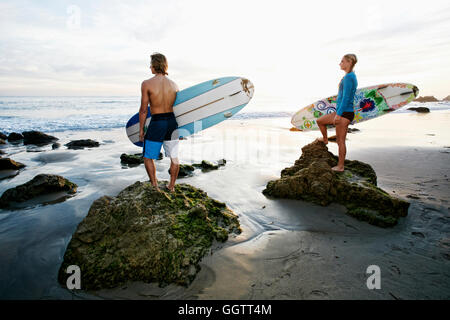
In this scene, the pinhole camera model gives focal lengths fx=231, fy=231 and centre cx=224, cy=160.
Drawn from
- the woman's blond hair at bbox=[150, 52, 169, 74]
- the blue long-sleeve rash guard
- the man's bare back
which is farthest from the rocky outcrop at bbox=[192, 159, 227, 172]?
the blue long-sleeve rash guard

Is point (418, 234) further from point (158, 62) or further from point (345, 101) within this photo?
point (158, 62)

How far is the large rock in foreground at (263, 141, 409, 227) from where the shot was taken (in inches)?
135

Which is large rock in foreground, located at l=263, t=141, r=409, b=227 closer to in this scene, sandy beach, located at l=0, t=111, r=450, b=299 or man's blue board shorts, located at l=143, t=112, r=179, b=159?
sandy beach, located at l=0, t=111, r=450, b=299

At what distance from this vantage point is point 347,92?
4145 millimetres

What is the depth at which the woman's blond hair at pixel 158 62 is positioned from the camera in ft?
11.2

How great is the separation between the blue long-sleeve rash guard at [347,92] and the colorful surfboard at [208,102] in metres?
1.79

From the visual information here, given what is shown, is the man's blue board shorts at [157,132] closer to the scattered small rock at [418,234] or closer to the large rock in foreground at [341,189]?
the large rock in foreground at [341,189]

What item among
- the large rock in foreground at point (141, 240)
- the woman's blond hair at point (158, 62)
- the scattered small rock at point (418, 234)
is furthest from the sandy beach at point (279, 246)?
the woman's blond hair at point (158, 62)

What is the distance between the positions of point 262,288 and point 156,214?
1.50 meters

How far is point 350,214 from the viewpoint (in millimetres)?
3527

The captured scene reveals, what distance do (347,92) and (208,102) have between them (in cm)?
262

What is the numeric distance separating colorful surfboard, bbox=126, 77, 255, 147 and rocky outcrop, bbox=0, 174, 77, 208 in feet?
5.82

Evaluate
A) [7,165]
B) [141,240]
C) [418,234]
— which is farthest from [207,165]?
[7,165]

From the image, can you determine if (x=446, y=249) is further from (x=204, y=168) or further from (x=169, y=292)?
(x=204, y=168)
